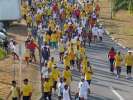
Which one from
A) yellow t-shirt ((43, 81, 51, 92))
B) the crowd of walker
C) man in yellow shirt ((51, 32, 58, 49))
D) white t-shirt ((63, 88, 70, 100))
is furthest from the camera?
man in yellow shirt ((51, 32, 58, 49))

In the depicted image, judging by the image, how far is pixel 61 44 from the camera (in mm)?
36000

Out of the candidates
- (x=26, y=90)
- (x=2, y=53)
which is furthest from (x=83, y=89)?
(x=2, y=53)

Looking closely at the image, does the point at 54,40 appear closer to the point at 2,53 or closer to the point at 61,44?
the point at 61,44

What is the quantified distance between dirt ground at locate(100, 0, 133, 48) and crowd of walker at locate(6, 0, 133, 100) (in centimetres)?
155

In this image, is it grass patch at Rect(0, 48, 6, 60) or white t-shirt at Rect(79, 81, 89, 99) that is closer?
white t-shirt at Rect(79, 81, 89, 99)

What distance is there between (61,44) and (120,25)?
15104mm

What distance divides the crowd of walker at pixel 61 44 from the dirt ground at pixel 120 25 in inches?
61.2

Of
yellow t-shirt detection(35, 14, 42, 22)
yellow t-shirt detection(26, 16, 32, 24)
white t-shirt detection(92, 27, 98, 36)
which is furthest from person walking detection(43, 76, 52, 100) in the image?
yellow t-shirt detection(26, 16, 32, 24)

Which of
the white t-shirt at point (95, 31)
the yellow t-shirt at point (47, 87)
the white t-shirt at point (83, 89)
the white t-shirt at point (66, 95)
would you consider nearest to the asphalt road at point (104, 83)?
the yellow t-shirt at point (47, 87)

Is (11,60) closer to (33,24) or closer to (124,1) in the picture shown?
(33,24)

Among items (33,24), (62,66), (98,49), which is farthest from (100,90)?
(33,24)

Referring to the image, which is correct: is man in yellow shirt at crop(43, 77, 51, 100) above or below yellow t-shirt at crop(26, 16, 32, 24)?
above

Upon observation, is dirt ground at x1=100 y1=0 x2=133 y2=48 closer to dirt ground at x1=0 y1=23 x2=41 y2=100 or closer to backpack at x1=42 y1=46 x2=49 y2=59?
backpack at x1=42 y1=46 x2=49 y2=59

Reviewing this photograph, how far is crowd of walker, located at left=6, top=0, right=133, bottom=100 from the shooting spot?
84.5 feet
